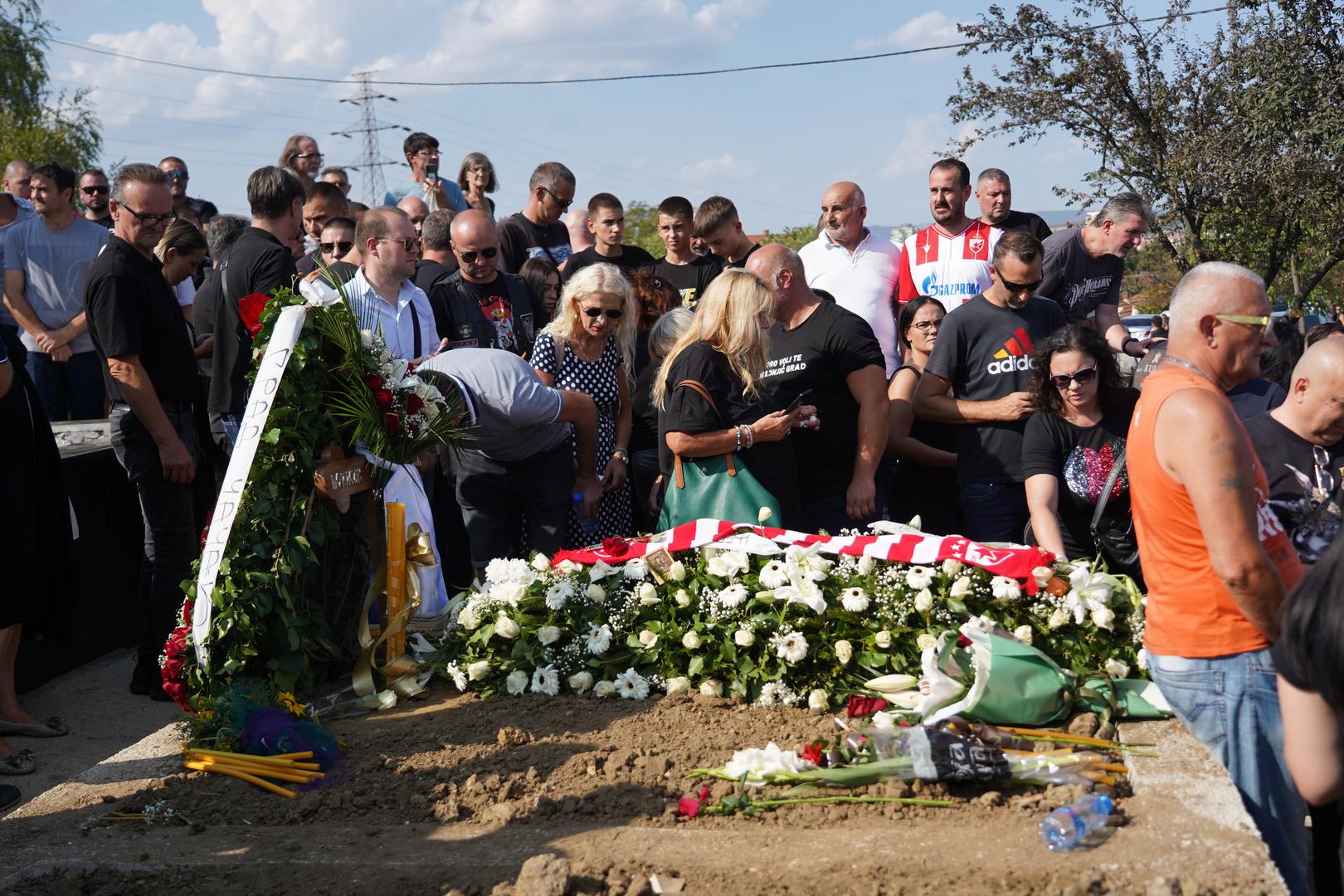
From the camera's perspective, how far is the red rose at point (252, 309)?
5023 millimetres

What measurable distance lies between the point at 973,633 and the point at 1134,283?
30.5 m

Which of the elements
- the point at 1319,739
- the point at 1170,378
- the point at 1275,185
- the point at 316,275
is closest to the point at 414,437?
the point at 316,275

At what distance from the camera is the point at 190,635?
4.55 meters

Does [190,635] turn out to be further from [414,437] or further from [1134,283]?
[1134,283]

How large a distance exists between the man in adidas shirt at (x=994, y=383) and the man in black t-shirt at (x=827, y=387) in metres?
0.39

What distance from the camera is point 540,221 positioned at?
345 inches

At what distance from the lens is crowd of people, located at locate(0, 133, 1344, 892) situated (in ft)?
17.1

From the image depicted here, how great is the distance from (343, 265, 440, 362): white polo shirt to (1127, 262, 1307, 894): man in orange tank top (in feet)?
13.1

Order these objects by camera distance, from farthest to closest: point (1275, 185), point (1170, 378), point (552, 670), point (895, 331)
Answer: point (1275, 185) → point (895, 331) → point (552, 670) → point (1170, 378)

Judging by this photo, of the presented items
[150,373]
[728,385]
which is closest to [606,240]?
[728,385]

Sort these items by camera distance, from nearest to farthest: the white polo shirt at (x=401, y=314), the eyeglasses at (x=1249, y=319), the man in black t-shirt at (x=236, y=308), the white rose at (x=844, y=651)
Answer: the eyeglasses at (x=1249, y=319) < the white rose at (x=844, y=651) < the man in black t-shirt at (x=236, y=308) < the white polo shirt at (x=401, y=314)

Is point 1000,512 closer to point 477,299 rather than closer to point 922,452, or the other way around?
point 922,452

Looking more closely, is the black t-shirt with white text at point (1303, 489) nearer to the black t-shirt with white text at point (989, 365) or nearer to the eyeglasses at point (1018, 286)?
the black t-shirt with white text at point (989, 365)

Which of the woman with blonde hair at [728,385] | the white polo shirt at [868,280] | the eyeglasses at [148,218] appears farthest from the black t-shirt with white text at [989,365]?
the eyeglasses at [148,218]
